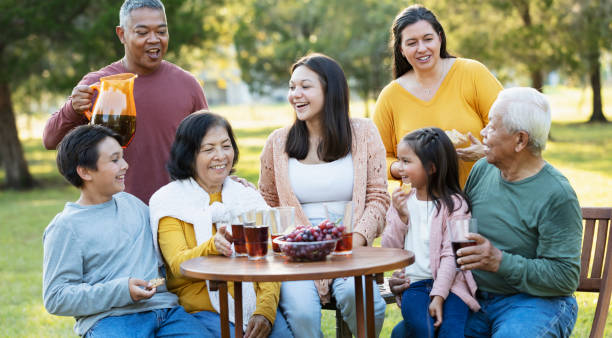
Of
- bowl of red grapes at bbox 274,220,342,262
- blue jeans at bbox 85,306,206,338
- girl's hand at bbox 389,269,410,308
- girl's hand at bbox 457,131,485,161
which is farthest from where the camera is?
girl's hand at bbox 457,131,485,161

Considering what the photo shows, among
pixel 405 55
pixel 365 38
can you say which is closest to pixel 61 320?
pixel 405 55

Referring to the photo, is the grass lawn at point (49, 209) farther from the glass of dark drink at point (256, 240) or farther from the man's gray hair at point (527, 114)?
the man's gray hair at point (527, 114)

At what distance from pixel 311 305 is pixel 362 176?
0.87 meters

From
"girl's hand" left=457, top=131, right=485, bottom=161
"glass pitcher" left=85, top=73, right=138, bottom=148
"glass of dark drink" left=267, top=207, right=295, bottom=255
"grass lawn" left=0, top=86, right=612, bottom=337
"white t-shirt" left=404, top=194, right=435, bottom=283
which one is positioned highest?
"glass pitcher" left=85, top=73, right=138, bottom=148

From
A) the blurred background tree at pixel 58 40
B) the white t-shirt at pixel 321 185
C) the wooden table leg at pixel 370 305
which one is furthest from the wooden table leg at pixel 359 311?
the blurred background tree at pixel 58 40

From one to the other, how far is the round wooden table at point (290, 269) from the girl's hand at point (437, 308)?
30 centimetres

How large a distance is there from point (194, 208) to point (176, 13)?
13041 mm

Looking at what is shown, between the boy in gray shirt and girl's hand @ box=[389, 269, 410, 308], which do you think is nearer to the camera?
the boy in gray shirt

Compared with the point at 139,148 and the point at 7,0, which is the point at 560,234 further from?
the point at 7,0

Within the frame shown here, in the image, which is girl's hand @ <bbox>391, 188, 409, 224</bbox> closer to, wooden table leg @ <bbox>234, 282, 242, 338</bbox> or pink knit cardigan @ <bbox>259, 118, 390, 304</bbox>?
pink knit cardigan @ <bbox>259, 118, 390, 304</bbox>

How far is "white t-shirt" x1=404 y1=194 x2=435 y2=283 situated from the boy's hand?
1.34 metres

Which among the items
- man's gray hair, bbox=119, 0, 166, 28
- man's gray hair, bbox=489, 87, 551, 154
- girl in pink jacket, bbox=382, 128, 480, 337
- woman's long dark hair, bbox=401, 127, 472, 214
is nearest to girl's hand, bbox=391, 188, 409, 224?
girl in pink jacket, bbox=382, 128, 480, 337

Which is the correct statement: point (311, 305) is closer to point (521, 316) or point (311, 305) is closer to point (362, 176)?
point (362, 176)

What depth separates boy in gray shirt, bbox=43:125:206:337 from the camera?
11.5 feet
